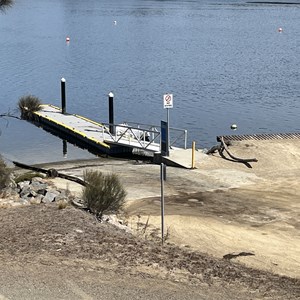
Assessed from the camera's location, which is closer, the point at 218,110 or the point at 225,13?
the point at 218,110

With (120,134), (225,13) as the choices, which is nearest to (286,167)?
(120,134)

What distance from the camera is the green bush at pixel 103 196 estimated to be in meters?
15.8


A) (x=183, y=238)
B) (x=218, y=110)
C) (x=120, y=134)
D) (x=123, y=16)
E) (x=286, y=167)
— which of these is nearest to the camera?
(x=183, y=238)

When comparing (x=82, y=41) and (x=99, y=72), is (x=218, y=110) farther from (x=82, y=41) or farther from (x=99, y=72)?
(x=82, y=41)

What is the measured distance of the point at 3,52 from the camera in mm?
71750

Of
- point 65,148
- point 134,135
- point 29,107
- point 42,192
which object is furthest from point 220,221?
point 29,107

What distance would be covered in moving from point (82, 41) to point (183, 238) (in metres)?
72.1

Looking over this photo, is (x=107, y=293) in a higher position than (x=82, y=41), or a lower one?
lower

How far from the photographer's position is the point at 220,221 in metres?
16.6

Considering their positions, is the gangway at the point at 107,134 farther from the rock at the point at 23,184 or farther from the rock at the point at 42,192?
the rock at the point at 42,192

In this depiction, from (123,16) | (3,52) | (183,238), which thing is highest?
(123,16)

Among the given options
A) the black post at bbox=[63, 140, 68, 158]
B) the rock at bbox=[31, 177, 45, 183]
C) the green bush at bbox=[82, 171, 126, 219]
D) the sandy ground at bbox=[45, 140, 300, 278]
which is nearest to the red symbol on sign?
the sandy ground at bbox=[45, 140, 300, 278]

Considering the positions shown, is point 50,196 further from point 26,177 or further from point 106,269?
point 106,269

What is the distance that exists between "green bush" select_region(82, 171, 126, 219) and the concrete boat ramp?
7.79m
